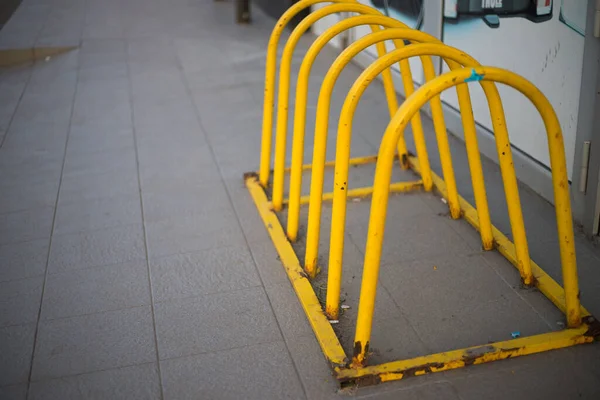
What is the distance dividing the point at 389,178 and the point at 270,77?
1844mm

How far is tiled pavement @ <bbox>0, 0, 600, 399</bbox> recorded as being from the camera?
302cm

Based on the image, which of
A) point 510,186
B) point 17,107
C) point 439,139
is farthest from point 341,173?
point 17,107

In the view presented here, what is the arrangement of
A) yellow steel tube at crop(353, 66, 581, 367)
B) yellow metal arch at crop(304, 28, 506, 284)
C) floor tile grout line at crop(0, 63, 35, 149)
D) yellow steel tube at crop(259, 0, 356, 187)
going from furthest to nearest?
floor tile grout line at crop(0, 63, 35, 149) < yellow steel tube at crop(259, 0, 356, 187) < yellow metal arch at crop(304, 28, 506, 284) < yellow steel tube at crop(353, 66, 581, 367)

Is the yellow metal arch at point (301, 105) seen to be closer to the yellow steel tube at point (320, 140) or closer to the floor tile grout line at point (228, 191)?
the yellow steel tube at point (320, 140)

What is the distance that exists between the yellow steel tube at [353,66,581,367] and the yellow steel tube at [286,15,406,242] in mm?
751

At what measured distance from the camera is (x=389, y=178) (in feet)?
8.96

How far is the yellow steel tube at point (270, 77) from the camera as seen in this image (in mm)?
4195

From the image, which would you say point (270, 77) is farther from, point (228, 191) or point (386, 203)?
point (386, 203)

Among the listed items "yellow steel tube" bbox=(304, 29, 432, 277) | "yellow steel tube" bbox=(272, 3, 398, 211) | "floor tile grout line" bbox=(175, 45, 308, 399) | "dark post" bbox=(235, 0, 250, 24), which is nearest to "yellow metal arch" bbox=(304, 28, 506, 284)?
"yellow steel tube" bbox=(304, 29, 432, 277)

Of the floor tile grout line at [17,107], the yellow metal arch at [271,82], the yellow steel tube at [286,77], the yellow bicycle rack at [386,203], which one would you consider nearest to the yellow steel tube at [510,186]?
the yellow bicycle rack at [386,203]

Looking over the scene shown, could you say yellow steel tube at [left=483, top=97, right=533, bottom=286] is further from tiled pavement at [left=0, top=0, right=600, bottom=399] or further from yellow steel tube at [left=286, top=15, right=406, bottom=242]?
yellow steel tube at [left=286, top=15, right=406, bottom=242]

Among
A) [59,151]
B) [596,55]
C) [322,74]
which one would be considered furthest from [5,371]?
[322,74]

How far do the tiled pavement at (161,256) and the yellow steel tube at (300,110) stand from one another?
0.25 m

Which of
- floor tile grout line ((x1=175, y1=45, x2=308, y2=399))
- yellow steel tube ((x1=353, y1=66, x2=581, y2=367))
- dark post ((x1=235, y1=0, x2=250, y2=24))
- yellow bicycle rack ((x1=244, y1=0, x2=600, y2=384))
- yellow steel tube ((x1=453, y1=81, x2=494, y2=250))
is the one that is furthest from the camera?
dark post ((x1=235, y1=0, x2=250, y2=24))
